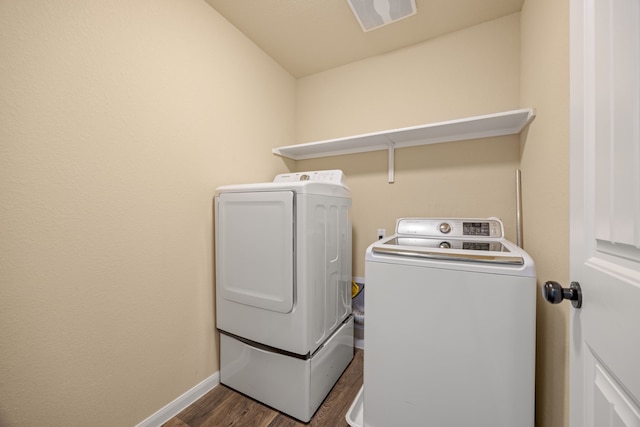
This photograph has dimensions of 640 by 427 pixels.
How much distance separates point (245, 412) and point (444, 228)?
5.64ft

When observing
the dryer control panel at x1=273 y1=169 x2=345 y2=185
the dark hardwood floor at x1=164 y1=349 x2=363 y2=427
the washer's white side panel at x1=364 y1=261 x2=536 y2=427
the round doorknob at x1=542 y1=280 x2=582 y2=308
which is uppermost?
the dryer control panel at x1=273 y1=169 x2=345 y2=185

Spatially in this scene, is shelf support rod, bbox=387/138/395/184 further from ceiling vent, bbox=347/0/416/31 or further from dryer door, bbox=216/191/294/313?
dryer door, bbox=216/191/294/313

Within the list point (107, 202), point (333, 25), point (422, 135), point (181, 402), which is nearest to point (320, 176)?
point (422, 135)

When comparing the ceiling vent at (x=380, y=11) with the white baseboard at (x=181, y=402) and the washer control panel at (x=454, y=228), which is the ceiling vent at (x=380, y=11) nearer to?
the washer control panel at (x=454, y=228)

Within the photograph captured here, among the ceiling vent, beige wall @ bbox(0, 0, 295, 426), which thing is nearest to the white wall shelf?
the ceiling vent

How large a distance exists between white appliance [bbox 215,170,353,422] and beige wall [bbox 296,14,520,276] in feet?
2.06

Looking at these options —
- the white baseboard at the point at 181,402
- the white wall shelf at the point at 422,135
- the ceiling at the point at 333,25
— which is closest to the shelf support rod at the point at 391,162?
the white wall shelf at the point at 422,135

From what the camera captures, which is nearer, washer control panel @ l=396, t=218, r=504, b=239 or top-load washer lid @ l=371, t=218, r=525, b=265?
top-load washer lid @ l=371, t=218, r=525, b=265

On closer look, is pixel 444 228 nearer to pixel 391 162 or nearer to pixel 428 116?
pixel 391 162

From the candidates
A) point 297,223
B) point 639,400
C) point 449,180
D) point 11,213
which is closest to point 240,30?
point 297,223

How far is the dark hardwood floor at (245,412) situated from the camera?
1.38 meters

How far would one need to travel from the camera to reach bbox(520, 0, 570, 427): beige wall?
0.94 metres

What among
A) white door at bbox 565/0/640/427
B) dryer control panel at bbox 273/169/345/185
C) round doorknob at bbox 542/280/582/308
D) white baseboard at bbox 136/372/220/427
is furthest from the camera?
dryer control panel at bbox 273/169/345/185

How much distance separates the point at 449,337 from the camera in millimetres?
1049
